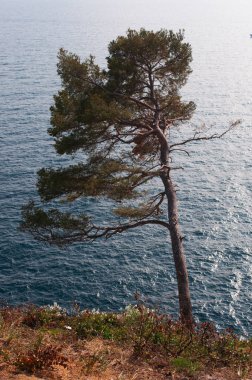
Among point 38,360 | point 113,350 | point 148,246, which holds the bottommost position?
point 148,246

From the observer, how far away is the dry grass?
1152cm

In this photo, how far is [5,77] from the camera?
354 feet

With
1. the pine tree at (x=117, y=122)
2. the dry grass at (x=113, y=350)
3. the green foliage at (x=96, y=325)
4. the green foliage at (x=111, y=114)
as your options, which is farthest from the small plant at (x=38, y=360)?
the pine tree at (x=117, y=122)

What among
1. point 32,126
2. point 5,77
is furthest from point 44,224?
point 5,77

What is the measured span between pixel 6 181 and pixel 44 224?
107ft

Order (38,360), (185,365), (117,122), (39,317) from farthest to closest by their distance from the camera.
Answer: (117,122) → (39,317) → (185,365) → (38,360)

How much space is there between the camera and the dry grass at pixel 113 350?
11.5 metres

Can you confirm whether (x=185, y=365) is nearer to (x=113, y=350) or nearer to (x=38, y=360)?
(x=113, y=350)

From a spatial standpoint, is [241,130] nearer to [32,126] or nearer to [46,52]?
[32,126]

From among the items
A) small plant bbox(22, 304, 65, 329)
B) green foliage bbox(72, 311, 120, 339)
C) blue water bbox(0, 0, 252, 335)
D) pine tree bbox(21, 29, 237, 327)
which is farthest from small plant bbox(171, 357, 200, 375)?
blue water bbox(0, 0, 252, 335)

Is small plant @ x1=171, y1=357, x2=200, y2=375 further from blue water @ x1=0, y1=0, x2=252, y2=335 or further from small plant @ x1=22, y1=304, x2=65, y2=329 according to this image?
blue water @ x1=0, y1=0, x2=252, y2=335

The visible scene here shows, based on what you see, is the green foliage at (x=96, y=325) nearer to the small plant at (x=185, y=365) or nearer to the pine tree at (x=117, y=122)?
the small plant at (x=185, y=365)

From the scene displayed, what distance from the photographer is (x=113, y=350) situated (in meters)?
13.4

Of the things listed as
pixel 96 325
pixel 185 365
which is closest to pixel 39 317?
pixel 96 325
